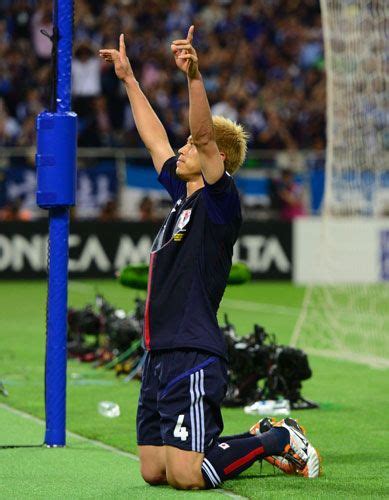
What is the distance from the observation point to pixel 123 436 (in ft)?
27.6

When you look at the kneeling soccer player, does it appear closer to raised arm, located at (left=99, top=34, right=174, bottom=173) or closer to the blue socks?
the blue socks

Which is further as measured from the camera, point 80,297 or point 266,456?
point 80,297

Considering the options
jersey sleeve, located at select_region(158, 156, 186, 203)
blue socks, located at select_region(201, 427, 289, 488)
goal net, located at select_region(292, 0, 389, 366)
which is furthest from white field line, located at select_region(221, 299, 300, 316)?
blue socks, located at select_region(201, 427, 289, 488)

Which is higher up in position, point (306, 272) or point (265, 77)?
point (265, 77)

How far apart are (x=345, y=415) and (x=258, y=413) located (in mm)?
608

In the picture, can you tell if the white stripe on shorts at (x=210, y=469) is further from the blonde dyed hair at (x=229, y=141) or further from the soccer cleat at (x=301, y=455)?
the blonde dyed hair at (x=229, y=141)

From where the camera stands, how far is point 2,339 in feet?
47.0

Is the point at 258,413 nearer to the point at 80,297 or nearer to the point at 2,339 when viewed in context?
the point at 2,339

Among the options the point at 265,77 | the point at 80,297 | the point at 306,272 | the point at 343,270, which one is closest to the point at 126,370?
the point at 80,297

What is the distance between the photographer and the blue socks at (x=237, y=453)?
6602mm

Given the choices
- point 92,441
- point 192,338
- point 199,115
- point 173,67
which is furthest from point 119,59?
point 173,67

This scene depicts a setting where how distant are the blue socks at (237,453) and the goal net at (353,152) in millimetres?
5762

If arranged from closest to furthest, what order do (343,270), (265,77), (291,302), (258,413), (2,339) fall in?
1. (258,413)
2. (2,339)
3. (291,302)
4. (343,270)
5. (265,77)

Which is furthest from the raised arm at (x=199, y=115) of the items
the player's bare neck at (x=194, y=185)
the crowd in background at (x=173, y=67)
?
the crowd in background at (x=173, y=67)
